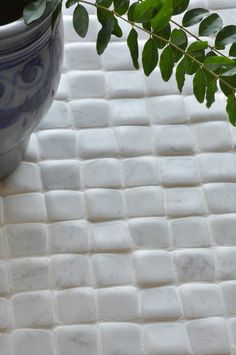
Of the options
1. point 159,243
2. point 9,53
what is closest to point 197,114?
point 159,243

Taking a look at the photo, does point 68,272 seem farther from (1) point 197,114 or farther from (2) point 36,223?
(1) point 197,114

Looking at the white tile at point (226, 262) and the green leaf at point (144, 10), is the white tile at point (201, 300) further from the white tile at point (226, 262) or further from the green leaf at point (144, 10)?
the green leaf at point (144, 10)

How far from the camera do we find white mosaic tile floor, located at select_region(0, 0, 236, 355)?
25.4 inches

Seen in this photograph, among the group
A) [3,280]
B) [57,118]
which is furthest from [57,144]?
[3,280]

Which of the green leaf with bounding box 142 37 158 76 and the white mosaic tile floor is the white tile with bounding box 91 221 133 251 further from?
the green leaf with bounding box 142 37 158 76

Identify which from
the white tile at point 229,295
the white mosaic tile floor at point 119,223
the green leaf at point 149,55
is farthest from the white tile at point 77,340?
the green leaf at point 149,55

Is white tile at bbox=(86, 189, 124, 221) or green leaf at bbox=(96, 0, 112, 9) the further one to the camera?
white tile at bbox=(86, 189, 124, 221)

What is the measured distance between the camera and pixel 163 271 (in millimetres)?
669

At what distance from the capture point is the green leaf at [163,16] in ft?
1.72

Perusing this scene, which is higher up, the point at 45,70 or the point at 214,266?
the point at 45,70

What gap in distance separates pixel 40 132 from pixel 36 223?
3.3 inches

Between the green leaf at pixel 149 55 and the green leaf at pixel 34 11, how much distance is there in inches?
2.7

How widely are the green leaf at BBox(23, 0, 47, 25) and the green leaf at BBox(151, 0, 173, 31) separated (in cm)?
7

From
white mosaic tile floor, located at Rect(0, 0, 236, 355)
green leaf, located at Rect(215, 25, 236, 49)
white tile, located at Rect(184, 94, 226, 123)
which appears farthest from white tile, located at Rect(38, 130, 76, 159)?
green leaf, located at Rect(215, 25, 236, 49)
